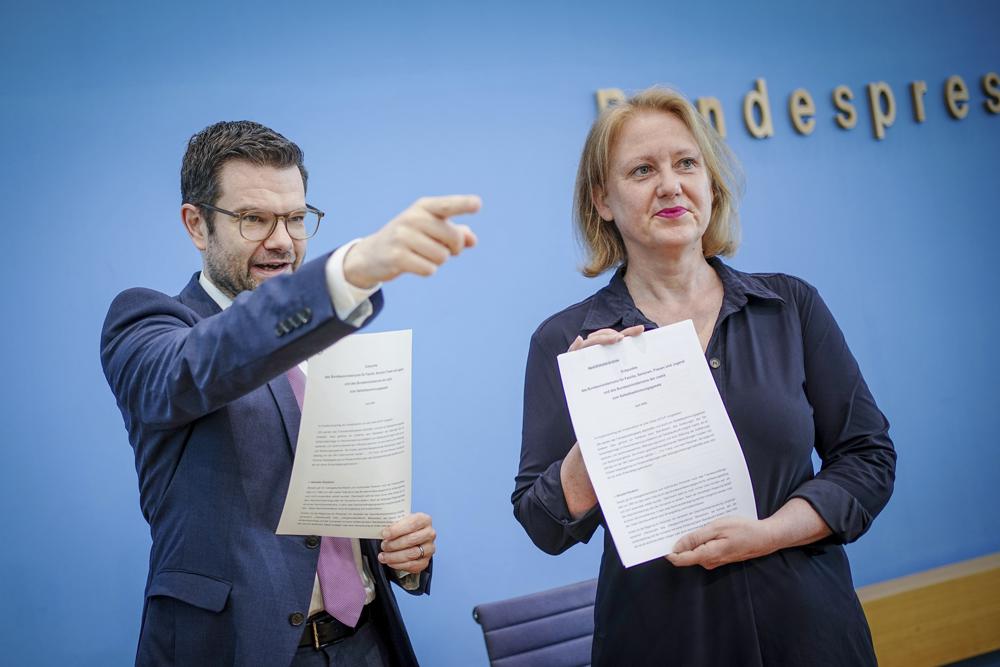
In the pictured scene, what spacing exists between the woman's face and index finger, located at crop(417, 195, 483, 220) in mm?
622

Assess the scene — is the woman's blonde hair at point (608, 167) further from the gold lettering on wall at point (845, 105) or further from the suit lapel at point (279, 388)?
the gold lettering on wall at point (845, 105)

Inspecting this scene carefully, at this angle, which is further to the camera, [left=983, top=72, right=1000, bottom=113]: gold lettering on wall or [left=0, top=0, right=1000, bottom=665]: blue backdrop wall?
[left=983, top=72, right=1000, bottom=113]: gold lettering on wall

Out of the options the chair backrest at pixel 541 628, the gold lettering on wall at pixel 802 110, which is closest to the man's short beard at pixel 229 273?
the chair backrest at pixel 541 628

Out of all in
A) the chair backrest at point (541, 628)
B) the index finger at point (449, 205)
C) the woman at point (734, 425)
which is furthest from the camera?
the chair backrest at point (541, 628)

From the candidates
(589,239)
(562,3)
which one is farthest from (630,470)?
(562,3)

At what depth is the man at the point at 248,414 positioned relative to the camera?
3.36 ft

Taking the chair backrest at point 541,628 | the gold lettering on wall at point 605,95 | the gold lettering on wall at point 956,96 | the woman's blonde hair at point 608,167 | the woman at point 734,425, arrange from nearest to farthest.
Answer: the woman at point 734,425 < the woman's blonde hair at point 608,167 < the chair backrest at point 541,628 < the gold lettering on wall at point 605,95 < the gold lettering on wall at point 956,96

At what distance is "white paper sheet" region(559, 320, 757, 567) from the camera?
50.6 inches

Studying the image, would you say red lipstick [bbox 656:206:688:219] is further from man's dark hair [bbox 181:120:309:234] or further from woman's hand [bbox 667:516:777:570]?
man's dark hair [bbox 181:120:309:234]

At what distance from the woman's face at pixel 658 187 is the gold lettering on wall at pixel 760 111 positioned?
1.78 m

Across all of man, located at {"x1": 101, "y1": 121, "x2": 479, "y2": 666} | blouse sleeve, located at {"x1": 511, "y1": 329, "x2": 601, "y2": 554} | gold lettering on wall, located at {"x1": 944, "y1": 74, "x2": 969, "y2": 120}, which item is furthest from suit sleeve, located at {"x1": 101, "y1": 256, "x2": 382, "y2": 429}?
gold lettering on wall, located at {"x1": 944, "y1": 74, "x2": 969, "y2": 120}

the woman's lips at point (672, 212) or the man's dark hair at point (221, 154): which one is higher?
the man's dark hair at point (221, 154)

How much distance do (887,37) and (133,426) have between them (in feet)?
11.1

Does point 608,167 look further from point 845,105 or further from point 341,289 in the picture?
point 845,105
